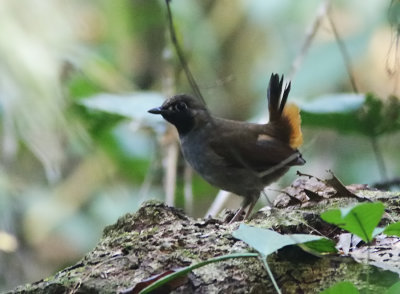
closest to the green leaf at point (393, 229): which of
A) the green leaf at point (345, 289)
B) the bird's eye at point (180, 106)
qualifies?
the green leaf at point (345, 289)

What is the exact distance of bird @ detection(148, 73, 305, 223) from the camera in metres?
2.69

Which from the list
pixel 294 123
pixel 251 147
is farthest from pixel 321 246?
pixel 294 123

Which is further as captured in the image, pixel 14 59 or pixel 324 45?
pixel 324 45

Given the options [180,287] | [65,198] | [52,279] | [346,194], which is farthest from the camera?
[65,198]

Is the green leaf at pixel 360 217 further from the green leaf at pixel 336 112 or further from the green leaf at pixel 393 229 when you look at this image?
the green leaf at pixel 336 112

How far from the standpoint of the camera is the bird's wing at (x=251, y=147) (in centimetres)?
268

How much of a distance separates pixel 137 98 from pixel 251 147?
72cm

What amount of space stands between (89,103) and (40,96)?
21.3 inches

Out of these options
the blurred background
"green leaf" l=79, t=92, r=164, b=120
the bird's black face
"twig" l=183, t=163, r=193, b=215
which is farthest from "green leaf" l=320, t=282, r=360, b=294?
"twig" l=183, t=163, r=193, b=215

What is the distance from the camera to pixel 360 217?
1.28 metres

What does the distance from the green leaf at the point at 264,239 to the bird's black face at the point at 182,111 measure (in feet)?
4.75

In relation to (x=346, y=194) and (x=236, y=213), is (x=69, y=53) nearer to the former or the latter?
(x=236, y=213)

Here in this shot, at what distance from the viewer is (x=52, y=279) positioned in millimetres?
1601

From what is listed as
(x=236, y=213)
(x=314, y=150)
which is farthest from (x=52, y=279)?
(x=314, y=150)
